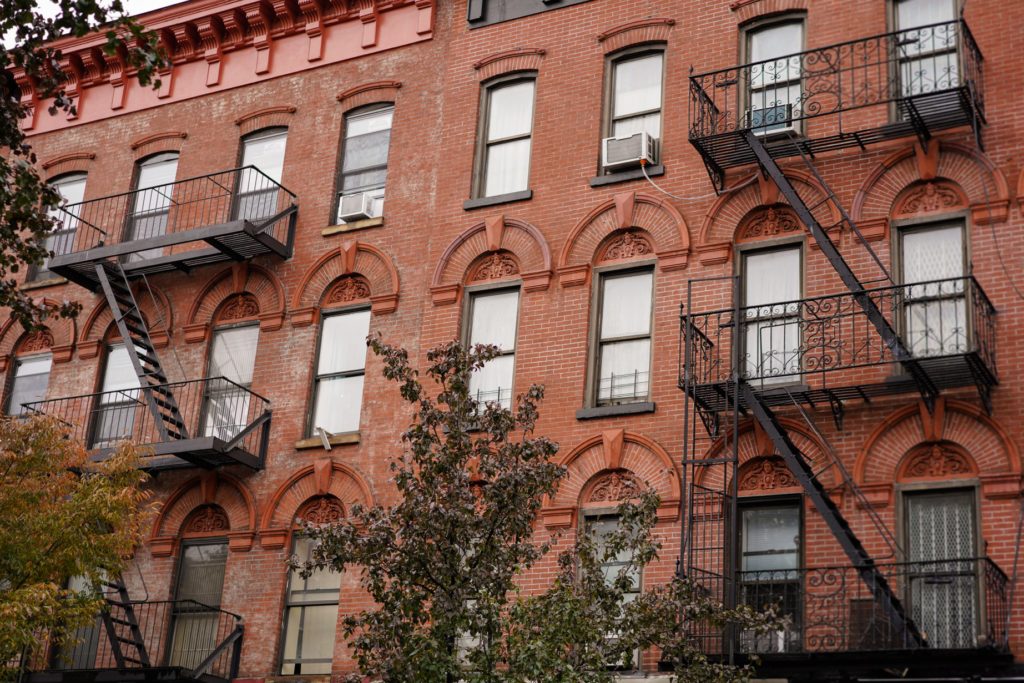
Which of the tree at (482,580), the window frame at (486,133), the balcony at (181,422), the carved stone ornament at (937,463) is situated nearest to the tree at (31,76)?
Answer: the tree at (482,580)

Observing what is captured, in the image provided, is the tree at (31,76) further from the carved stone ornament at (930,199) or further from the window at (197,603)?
the carved stone ornament at (930,199)

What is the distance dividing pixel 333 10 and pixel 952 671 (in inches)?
590

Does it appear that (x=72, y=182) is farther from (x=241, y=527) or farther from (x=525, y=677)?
(x=525, y=677)

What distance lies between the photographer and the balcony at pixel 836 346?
1697cm

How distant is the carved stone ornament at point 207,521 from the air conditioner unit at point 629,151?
7.79m

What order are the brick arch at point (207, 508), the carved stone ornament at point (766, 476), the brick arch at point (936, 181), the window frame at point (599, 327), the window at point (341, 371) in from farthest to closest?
1. the window at point (341, 371)
2. the brick arch at point (207, 508)
3. the window frame at point (599, 327)
4. the carved stone ornament at point (766, 476)
5. the brick arch at point (936, 181)

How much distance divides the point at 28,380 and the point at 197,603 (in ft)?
21.6

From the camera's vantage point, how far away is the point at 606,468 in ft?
62.4

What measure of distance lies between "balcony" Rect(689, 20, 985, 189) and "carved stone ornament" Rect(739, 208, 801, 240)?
0.77 metres

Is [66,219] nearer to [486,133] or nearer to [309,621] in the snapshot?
[486,133]

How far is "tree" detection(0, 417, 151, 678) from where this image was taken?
17.3 metres

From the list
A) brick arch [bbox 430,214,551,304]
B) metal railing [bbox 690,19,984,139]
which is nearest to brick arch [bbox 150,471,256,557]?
brick arch [bbox 430,214,551,304]

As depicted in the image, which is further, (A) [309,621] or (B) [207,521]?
(B) [207,521]

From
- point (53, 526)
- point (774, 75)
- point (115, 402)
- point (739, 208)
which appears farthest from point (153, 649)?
point (774, 75)
